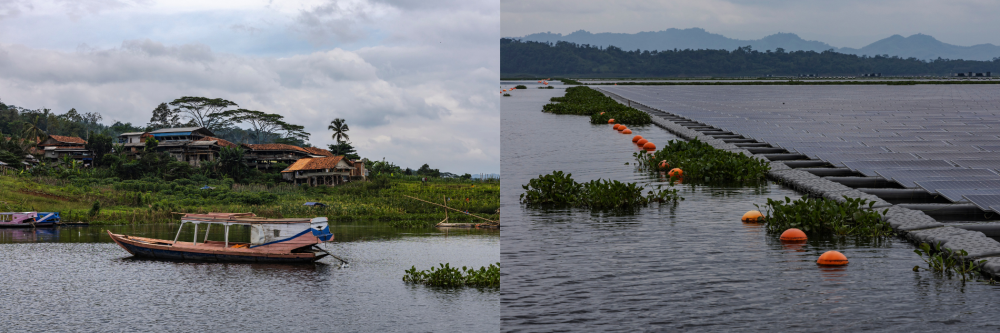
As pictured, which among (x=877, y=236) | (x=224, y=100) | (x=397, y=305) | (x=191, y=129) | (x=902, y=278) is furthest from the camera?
(x=224, y=100)

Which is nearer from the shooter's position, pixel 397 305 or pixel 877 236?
pixel 877 236

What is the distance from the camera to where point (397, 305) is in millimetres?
44844

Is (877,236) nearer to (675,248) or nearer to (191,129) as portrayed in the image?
(675,248)

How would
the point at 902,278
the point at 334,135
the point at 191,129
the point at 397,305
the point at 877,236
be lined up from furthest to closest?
the point at 334,135, the point at 191,129, the point at 397,305, the point at 877,236, the point at 902,278

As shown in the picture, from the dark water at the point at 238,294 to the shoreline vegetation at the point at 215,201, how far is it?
1756cm

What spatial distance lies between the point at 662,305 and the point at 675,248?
2.93 metres

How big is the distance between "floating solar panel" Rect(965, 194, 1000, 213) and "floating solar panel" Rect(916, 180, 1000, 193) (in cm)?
83

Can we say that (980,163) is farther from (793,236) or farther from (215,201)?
(215,201)

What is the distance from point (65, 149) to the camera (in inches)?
4038

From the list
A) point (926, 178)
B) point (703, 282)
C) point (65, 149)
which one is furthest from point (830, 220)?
point (65, 149)

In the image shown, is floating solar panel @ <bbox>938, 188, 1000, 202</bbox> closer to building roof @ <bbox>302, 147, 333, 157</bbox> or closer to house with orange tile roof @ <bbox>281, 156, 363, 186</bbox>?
house with orange tile roof @ <bbox>281, 156, 363, 186</bbox>

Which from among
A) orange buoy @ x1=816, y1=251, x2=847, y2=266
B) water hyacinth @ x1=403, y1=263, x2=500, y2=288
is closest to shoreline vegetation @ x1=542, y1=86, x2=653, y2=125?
water hyacinth @ x1=403, y1=263, x2=500, y2=288

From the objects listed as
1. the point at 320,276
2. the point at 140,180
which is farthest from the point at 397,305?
the point at 140,180

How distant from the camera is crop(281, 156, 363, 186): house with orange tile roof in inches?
4070
